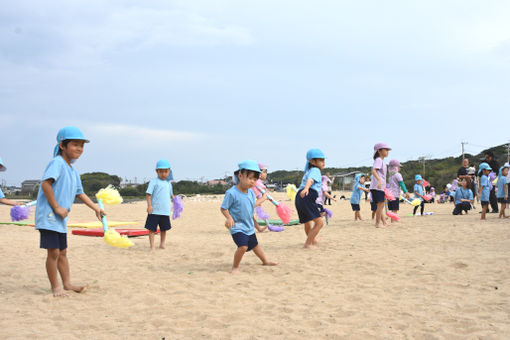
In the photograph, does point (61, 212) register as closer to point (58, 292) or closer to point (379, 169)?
point (58, 292)

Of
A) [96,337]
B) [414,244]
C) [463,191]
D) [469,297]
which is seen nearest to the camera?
[96,337]

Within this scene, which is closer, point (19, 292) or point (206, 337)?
point (206, 337)

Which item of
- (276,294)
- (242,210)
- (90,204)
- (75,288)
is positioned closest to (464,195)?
(242,210)

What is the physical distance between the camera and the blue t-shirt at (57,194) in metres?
4.58

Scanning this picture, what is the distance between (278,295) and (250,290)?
1.26 feet

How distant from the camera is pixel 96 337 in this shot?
3.52m

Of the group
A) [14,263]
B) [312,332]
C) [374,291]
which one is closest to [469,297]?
[374,291]

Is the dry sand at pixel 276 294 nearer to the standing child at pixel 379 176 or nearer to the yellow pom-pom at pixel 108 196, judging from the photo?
the yellow pom-pom at pixel 108 196

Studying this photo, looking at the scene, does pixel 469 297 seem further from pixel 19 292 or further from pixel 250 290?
pixel 19 292

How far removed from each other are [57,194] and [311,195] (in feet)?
14.0

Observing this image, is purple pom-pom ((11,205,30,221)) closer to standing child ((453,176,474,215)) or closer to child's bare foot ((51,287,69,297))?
child's bare foot ((51,287,69,297))

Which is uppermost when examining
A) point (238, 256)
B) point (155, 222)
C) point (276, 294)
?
point (155, 222)

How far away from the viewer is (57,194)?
4676 mm

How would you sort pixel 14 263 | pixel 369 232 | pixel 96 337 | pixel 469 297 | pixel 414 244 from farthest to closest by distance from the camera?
pixel 369 232 → pixel 414 244 → pixel 14 263 → pixel 469 297 → pixel 96 337
